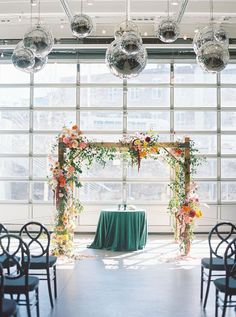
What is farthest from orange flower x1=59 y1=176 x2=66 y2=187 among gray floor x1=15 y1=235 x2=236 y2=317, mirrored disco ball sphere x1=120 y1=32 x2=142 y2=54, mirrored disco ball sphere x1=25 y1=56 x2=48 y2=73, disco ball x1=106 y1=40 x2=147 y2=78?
mirrored disco ball sphere x1=120 y1=32 x2=142 y2=54

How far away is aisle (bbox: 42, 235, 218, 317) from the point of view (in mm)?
4949

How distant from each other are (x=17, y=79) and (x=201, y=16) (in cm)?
474

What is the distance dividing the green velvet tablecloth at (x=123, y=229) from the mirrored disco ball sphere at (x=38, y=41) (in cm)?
415

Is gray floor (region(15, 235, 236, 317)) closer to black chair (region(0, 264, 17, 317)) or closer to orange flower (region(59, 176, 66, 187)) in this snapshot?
black chair (region(0, 264, 17, 317))

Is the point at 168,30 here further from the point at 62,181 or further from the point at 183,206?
the point at 183,206

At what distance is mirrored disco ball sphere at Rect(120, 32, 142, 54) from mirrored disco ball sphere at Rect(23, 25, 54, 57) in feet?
4.21

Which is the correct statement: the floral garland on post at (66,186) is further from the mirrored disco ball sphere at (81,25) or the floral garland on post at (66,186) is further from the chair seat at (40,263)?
the mirrored disco ball sphere at (81,25)

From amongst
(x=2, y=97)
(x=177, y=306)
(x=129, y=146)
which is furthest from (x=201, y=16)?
(x=177, y=306)

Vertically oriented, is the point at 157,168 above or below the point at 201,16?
below

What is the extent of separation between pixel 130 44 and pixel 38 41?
4.73ft

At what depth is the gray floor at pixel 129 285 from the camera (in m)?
4.94

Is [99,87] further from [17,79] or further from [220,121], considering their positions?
[220,121]

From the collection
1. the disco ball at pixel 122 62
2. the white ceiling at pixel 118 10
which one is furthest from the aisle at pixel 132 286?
the white ceiling at pixel 118 10

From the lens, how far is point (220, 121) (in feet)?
35.9
